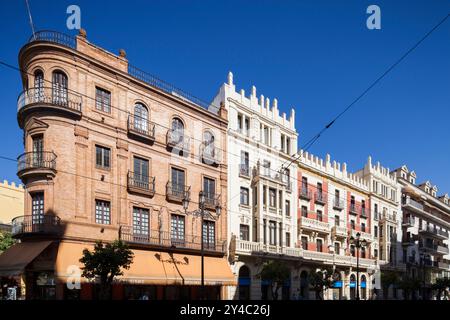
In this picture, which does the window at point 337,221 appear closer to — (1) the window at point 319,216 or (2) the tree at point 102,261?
(1) the window at point 319,216

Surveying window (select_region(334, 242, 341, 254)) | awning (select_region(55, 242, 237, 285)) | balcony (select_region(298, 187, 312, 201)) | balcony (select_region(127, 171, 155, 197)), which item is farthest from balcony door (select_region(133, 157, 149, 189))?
window (select_region(334, 242, 341, 254))

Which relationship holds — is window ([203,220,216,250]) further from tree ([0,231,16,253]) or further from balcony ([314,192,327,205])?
tree ([0,231,16,253])

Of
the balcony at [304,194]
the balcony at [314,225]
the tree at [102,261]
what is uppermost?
the balcony at [304,194]

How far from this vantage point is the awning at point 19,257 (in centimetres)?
2022

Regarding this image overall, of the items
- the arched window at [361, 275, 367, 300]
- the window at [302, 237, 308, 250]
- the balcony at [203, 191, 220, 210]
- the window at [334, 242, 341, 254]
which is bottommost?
the arched window at [361, 275, 367, 300]

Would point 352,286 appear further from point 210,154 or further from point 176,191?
point 176,191

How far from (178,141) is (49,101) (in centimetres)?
906

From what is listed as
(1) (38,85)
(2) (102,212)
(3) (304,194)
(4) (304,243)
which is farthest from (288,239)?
(1) (38,85)

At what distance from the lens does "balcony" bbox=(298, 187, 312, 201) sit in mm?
38000

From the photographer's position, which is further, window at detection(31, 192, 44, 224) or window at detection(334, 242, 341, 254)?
window at detection(334, 242, 341, 254)

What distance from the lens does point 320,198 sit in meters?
40.7

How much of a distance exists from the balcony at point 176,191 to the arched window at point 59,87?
8.53m

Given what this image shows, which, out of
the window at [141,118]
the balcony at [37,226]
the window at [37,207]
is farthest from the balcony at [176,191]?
the window at [37,207]

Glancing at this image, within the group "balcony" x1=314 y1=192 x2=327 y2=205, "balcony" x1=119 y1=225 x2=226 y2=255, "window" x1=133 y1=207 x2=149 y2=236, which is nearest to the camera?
"balcony" x1=119 y1=225 x2=226 y2=255
